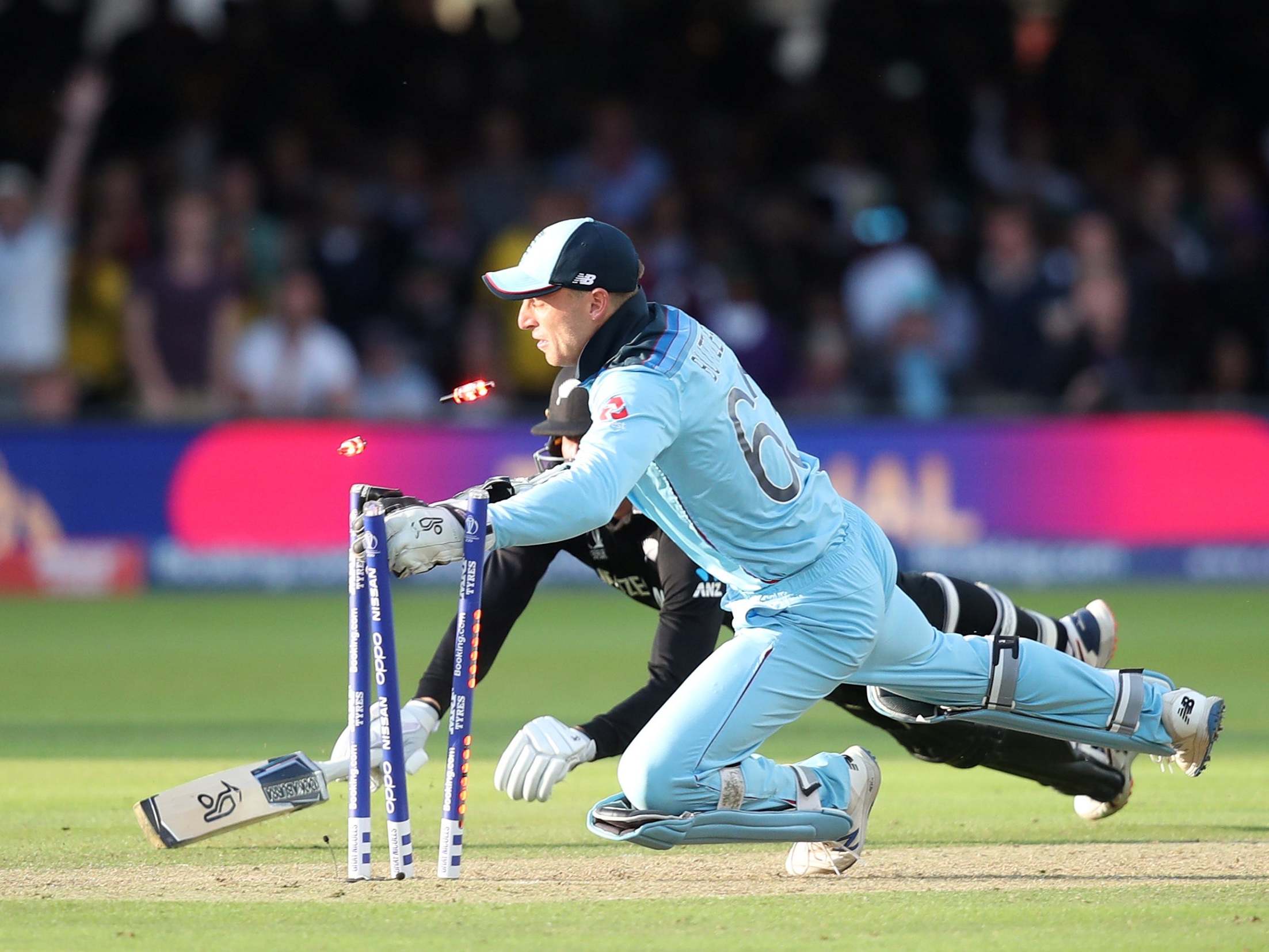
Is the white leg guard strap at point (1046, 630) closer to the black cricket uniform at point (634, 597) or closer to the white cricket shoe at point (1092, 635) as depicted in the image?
the white cricket shoe at point (1092, 635)

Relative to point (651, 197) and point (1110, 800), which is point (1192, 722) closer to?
point (1110, 800)

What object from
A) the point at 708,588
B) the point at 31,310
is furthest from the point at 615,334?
the point at 31,310

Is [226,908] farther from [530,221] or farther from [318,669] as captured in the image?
[530,221]

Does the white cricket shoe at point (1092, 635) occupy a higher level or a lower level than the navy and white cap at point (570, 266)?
lower

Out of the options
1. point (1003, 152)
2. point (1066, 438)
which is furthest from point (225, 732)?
point (1003, 152)

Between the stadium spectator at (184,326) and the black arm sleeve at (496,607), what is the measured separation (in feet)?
25.8

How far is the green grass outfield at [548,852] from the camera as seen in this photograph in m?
4.81

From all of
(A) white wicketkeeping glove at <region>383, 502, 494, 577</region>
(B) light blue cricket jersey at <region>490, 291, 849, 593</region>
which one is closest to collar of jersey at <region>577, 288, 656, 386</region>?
(B) light blue cricket jersey at <region>490, 291, 849, 593</region>

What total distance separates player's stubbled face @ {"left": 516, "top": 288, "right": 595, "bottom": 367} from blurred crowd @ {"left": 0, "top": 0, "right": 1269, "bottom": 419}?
8.61m

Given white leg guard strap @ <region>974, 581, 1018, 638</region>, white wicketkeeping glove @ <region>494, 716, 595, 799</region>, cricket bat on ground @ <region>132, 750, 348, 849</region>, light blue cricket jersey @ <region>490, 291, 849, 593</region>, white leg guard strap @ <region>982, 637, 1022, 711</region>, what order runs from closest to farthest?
1. light blue cricket jersey @ <region>490, 291, 849, 593</region>
2. white wicketkeeping glove @ <region>494, 716, 595, 799</region>
3. white leg guard strap @ <region>982, 637, 1022, 711</region>
4. cricket bat on ground @ <region>132, 750, 348, 849</region>
5. white leg guard strap @ <region>974, 581, 1018, 638</region>

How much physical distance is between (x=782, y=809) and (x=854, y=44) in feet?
39.9

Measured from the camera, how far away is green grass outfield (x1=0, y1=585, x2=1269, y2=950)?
4.81 metres

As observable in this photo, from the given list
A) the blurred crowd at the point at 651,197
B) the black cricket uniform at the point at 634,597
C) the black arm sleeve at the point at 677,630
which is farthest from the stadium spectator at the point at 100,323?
the black arm sleeve at the point at 677,630

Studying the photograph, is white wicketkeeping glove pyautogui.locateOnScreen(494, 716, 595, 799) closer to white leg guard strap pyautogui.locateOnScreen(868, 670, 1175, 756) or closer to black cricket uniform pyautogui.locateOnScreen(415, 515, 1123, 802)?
→ black cricket uniform pyautogui.locateOnScreen(415, 515, 1123, 802)
